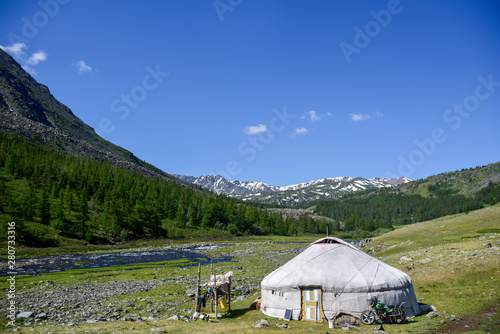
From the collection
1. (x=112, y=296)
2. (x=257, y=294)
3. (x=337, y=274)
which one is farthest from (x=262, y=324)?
(x=112, y=296)

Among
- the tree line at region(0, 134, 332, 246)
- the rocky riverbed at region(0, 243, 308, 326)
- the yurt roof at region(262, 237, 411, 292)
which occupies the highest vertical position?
the tree line at region(0, 134, 332, 246)

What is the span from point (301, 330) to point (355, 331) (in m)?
2.81

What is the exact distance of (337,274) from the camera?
19.3 meters

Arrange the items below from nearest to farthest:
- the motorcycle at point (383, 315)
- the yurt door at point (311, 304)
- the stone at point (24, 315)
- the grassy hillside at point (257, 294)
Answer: the grassy hillside at point (257, 294) < the motorcycle at point (383, 315) < the yurt door at point (311, 304) < the stone at point (24, 315)

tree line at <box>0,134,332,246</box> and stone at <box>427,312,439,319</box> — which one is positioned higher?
tree line at <box>0,134,332,246</box>

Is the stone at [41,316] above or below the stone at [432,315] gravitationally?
below

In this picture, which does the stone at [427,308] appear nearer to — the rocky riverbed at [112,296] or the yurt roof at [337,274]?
the yurt roof at [337,274]

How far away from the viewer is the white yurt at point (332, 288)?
1845cm

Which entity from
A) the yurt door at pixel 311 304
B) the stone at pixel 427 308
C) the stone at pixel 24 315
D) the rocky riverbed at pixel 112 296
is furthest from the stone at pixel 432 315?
the stone at pixel 24 315

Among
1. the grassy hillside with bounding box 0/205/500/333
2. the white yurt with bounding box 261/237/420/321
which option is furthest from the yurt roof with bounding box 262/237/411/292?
the grassy hillside with bounding box 0/205/500/333

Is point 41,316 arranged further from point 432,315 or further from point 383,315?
point 432,315

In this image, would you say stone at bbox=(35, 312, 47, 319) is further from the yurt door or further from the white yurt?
the yurt door

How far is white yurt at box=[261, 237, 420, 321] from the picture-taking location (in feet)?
60.5

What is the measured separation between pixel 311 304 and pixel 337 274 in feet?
Result: 8.02
